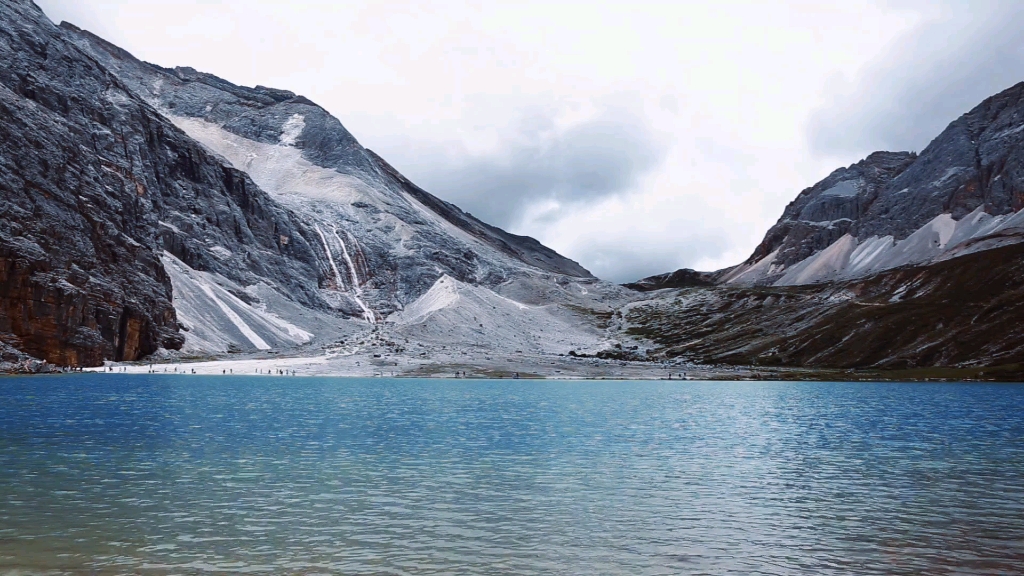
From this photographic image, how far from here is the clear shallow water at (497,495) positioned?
889 inches

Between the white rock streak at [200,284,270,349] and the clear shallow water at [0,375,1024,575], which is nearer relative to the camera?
the clear shallow water at [0,375,1024,575]

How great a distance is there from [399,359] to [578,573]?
15214 cm

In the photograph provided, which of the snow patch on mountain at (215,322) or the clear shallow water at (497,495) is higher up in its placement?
the snow patch on mountain at (215,322)

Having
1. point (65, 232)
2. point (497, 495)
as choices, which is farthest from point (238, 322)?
point (497, 495)

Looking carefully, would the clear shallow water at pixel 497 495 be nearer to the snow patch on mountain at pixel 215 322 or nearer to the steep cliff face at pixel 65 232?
the steep cliff face at pixel 65 232

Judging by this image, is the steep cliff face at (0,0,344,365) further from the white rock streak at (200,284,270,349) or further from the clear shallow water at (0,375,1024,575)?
the clear shallow water at (0,375,1024,575)

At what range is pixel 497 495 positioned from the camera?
3145 centimetres

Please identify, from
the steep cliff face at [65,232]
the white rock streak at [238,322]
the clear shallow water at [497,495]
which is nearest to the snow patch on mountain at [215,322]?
the white rock streak at [238,322]

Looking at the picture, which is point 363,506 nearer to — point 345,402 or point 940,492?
point 940,492

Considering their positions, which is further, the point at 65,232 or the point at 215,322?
the point at 215,322

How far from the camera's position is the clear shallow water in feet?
74.1

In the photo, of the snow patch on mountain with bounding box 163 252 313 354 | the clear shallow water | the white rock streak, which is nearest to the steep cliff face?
the snow patch on mountain with bounding box 163 252 313 354

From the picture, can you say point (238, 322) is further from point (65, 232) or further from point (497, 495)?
point (497, 495)

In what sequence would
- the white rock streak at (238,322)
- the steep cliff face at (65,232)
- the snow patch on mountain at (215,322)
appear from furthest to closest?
the white rock streak at (238,322)
the snow patch on mountain at (215,322)
the steep cliff face at (65,232)
